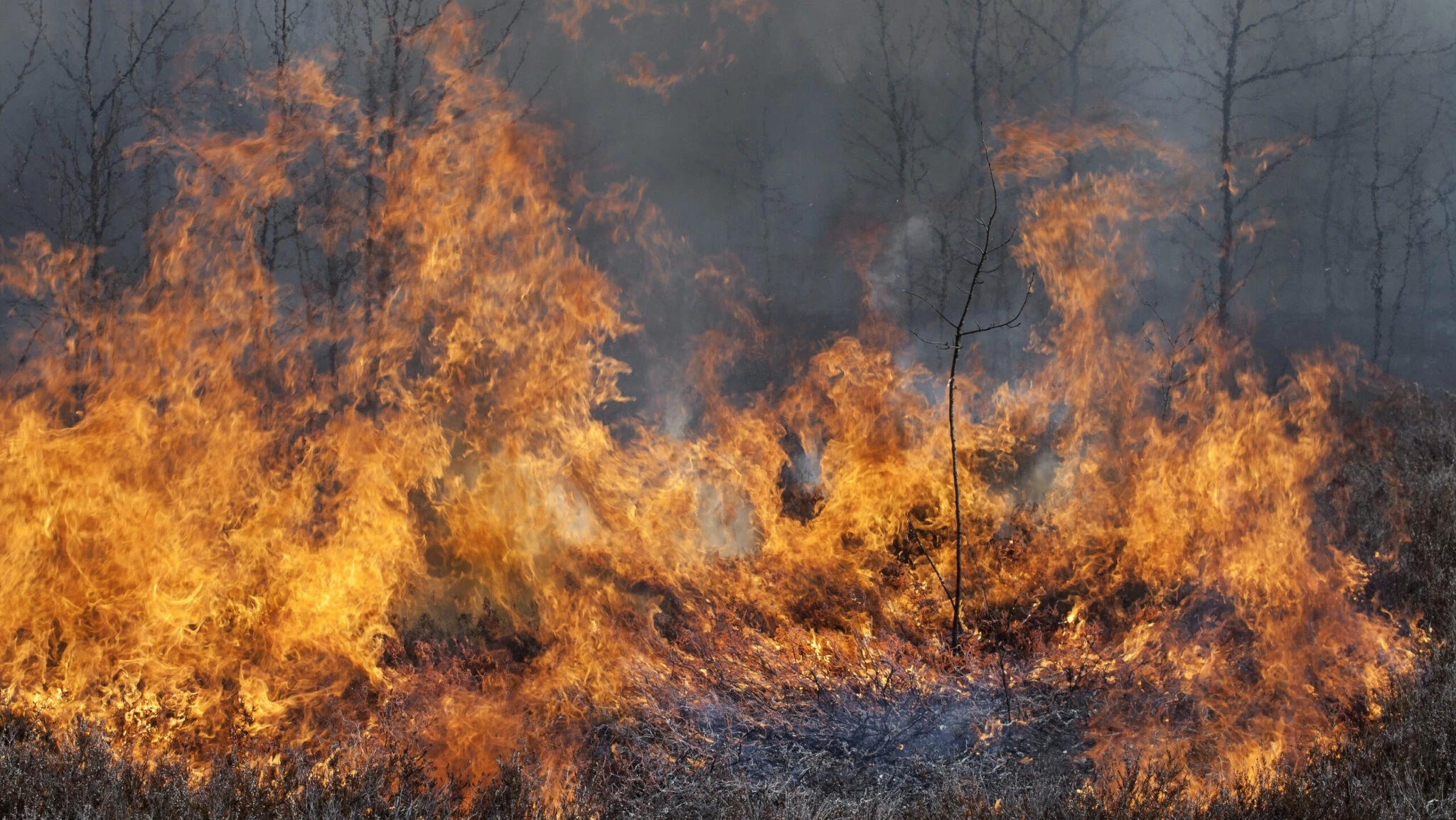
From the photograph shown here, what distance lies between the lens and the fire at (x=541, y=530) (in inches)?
204

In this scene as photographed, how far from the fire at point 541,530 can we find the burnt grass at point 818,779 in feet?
0.81

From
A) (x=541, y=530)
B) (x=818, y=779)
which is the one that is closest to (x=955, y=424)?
(x=541, y=530)

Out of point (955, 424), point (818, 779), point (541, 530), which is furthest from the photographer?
point (955, 424)

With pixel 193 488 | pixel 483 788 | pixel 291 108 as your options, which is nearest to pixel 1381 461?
pixel 483 788

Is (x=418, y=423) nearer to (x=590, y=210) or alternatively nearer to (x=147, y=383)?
(x=147, y=383)

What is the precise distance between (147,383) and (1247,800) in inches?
289

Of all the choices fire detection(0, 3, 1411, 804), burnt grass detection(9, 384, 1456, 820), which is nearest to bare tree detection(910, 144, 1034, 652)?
fire detection(0, 3, 1411, 804)

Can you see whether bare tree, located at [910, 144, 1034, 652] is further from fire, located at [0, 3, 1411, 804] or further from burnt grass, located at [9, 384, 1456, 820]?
burnt grass, located at [9, 384, 1456, 820]

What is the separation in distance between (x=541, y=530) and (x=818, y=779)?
3.13 metres

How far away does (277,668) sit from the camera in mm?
5363

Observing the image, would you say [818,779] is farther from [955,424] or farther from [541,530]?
[955,424]

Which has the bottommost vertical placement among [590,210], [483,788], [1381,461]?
[483,788]

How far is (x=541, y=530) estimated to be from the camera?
676 cm

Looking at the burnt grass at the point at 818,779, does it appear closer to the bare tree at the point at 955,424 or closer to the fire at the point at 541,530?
the fire at the point at 541,530
